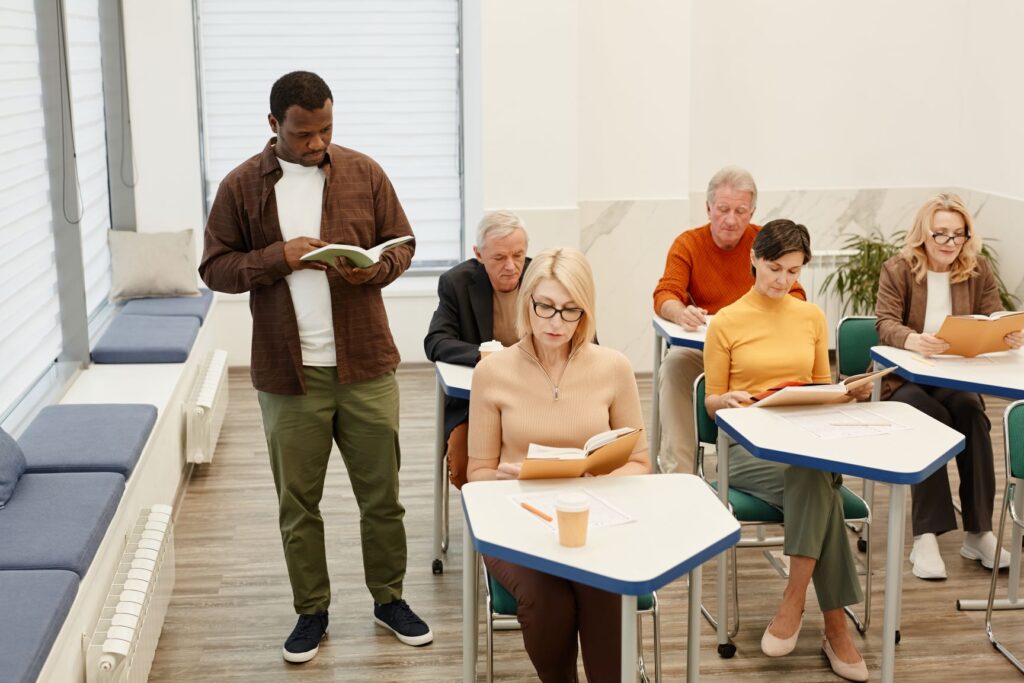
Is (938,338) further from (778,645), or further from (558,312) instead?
(558,312)

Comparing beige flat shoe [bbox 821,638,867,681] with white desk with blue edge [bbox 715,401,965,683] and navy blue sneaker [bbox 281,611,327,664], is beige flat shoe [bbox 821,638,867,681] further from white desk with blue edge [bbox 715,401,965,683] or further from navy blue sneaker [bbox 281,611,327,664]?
navy blue sneaker [bbox 281,611,327,664]

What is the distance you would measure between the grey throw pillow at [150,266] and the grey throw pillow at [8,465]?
297 cm

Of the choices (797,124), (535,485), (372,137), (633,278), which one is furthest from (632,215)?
(535,485)

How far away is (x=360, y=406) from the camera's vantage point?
366cm

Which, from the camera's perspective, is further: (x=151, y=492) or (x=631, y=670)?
(x=151, y=492)

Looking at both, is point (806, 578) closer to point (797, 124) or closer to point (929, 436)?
point (929, 436)

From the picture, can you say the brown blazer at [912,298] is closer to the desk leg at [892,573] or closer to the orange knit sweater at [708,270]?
the orange knit sweater at [708,270]

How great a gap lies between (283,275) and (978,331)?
8.46 feet

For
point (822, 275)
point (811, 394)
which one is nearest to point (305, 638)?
point (811, 394)

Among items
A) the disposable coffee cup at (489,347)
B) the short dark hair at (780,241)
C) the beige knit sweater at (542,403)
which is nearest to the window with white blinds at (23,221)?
the disposable coffee cup at (489,347)

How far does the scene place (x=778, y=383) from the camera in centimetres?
390

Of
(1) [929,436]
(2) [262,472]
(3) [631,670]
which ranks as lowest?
(2) [262,472]

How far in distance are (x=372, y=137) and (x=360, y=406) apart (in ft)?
14.1

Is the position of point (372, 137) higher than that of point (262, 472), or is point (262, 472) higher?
point (372, 137)
